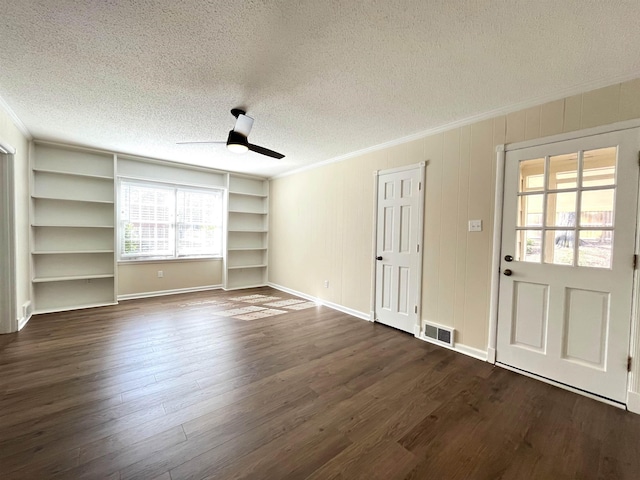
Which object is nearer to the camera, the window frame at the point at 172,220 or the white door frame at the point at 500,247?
the white door frame at the point at 500,247

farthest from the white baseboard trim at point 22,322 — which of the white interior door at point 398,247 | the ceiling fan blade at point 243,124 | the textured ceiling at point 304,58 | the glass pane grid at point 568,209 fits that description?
the glass pane grid at point 568,209

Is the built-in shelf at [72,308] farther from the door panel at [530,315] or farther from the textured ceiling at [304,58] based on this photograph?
the door panel at [530,315]

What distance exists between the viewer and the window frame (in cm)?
455

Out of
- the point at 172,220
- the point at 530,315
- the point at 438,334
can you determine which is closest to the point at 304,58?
the point at 530,315

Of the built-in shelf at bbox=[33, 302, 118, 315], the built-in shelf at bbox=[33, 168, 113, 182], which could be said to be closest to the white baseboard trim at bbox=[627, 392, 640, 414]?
the built-in shelf at bbox=[33, 302, 118, 315]

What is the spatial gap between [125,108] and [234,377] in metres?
2.84

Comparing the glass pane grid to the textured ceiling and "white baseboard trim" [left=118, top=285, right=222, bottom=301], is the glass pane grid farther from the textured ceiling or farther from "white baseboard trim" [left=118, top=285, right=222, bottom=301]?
"white baseboard trim" [left=118, top=285, right=222, bottom=301]

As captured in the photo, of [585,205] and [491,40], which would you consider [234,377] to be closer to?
[491,40]

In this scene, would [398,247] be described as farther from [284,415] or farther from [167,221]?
[167,221]

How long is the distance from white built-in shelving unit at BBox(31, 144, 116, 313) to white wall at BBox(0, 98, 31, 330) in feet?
0.64

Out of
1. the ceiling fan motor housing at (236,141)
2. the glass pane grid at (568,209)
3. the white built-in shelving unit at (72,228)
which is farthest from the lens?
the white built-in shelving unit at (72,228)

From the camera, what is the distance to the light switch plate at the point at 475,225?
8.89 feet

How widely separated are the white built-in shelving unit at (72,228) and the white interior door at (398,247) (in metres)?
4.30

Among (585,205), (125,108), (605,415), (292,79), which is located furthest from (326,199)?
(605,415)
